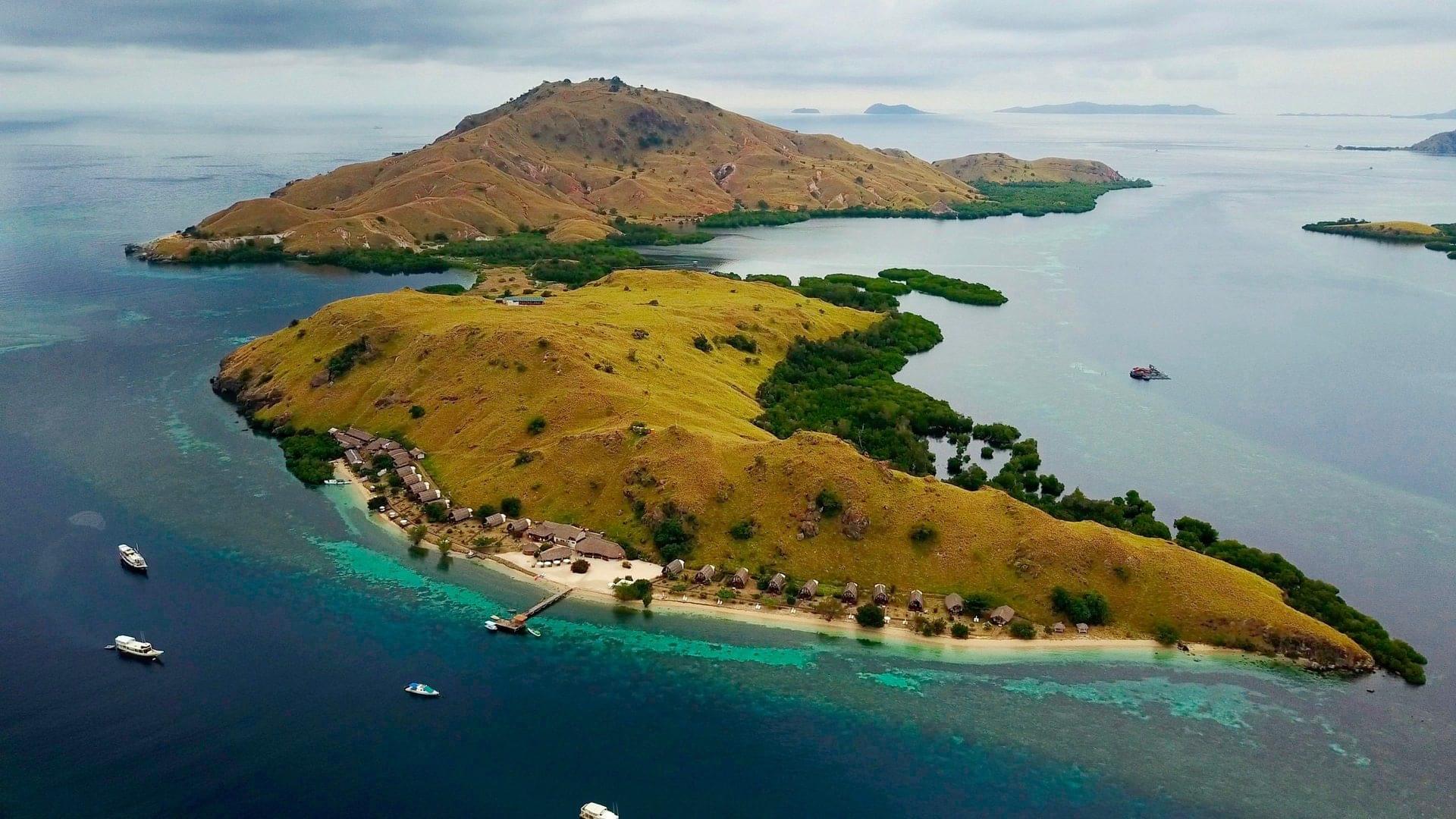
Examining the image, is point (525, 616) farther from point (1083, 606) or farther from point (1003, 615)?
point (1083, 606)

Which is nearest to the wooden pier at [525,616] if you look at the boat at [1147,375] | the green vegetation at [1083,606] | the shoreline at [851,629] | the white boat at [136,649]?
the shoreline at [851,629]

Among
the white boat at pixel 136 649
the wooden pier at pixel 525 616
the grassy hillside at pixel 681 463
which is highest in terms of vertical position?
the grassy hillside at pixel 681 463

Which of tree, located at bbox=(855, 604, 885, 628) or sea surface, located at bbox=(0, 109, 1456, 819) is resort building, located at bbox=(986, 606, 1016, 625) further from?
tree, located at bbox=(855, 604, 885, 628)

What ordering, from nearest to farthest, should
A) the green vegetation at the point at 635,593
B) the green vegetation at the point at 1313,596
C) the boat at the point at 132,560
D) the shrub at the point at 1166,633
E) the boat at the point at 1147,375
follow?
the green vegetation at the point at 1313,596
the shrub at the point at 1166,633
the green vegetation at the point at 635,593
the boat at the point at 132,560
the boat at the point at 1147,375

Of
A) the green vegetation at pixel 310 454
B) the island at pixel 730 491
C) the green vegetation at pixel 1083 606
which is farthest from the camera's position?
the green vegetation at pixel 310 454

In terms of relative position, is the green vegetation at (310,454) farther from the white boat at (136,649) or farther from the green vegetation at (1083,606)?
the green vegetation at (1083,606)

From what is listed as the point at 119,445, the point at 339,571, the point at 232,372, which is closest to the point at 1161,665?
the point at 339,571
